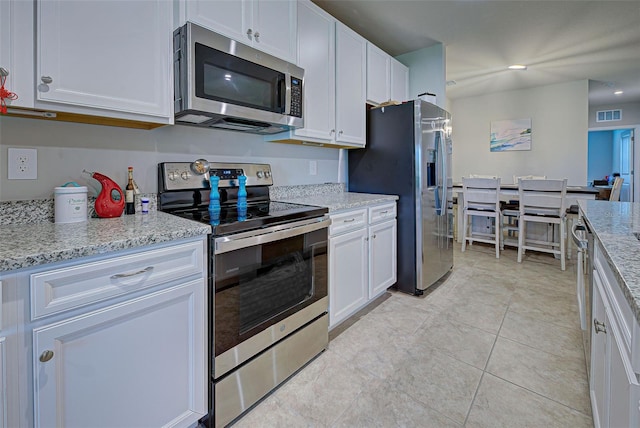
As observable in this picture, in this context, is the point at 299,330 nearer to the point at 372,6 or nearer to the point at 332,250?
the point at 332,250

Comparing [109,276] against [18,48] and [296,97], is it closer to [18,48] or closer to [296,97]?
[18,48]

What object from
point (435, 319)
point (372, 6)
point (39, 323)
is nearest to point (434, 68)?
point (372, 6)

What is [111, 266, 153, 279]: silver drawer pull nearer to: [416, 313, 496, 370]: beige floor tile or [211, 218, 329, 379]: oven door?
[211, 218, 329, 379]: oven door

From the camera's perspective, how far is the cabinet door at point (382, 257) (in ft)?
7.98

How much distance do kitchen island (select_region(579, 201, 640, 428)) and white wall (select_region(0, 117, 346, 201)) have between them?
1906 mm

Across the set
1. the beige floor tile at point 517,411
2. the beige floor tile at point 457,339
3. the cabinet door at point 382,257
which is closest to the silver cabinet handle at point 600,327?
the beige floor tile at point 517,411

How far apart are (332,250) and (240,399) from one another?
0.96m

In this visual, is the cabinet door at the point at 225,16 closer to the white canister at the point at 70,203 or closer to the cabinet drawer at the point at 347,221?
the white canister at the point at 70,203

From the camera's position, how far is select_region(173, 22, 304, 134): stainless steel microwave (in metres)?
1.47

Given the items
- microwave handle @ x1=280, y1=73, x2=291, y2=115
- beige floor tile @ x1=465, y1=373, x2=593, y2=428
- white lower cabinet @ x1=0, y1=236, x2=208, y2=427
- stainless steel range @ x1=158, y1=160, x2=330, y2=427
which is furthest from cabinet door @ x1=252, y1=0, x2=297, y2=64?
beige floor tile @ x1=465, y1=373, x2=593, y2=428

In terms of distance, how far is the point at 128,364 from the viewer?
1073 mm

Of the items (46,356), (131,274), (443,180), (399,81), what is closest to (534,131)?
(399,81)

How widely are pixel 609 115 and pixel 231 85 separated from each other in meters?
8.88

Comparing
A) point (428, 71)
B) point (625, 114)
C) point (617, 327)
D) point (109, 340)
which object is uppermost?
point (625, 114)
